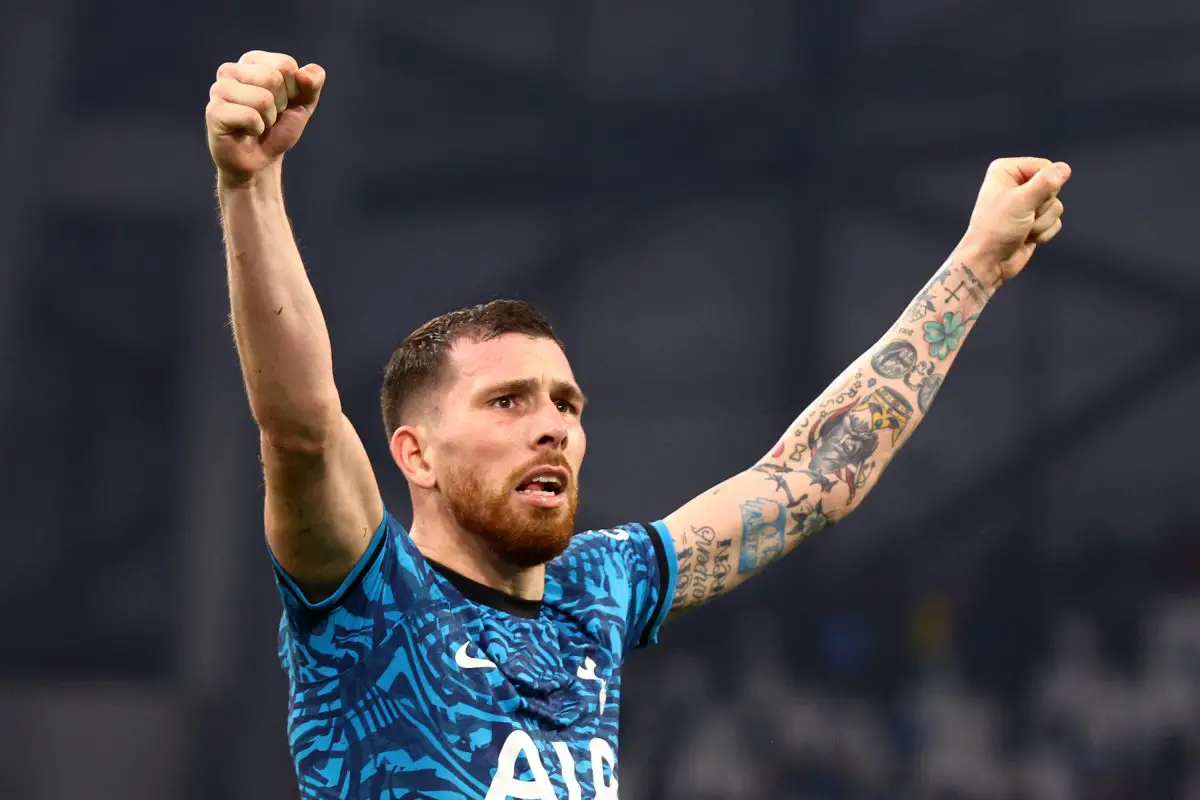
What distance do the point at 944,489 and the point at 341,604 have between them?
10.1ft

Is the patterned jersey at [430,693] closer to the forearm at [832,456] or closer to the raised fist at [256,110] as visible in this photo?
the forearm at [832,456]

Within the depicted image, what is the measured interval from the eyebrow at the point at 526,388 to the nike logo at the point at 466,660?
0.39m

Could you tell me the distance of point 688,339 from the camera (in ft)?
15.1

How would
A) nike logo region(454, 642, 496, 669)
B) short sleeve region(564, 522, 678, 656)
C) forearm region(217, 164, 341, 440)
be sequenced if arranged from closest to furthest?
forearm region(217, 164, 341, 440) < nike logo region(454, 642, 496, 669) < short sleeve region(564, 522, 678, 656)

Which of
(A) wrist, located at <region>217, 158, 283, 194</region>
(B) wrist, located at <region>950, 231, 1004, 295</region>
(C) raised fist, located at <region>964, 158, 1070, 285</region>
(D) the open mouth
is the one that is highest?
(C) raised fist, located at <region>964, 158, 1070, 285</region>

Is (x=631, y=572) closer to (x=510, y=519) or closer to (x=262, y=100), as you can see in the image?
(x=510, y=519)

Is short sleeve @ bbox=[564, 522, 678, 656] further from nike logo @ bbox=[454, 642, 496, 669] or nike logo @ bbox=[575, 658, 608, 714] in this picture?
nike logo @ bbox=[454, 642, 496, 669]

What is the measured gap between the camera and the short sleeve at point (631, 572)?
2.30 m

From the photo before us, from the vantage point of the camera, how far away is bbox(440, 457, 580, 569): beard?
204cm

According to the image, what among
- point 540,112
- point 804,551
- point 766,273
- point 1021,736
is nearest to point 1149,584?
point 1021,736

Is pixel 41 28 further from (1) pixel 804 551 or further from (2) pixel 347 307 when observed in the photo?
(1) pixel 804 551

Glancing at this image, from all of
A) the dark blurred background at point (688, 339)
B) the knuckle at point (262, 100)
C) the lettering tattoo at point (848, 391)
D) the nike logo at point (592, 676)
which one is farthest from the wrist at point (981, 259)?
the dark blurred background at point (688, 339)

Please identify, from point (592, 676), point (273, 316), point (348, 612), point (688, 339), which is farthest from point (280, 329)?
point (688, 339)

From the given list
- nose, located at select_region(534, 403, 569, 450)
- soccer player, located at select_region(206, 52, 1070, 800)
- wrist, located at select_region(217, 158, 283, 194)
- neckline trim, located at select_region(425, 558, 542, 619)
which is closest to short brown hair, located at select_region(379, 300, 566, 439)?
soccer player, located at select_region(206, 52, 1070, 800)
